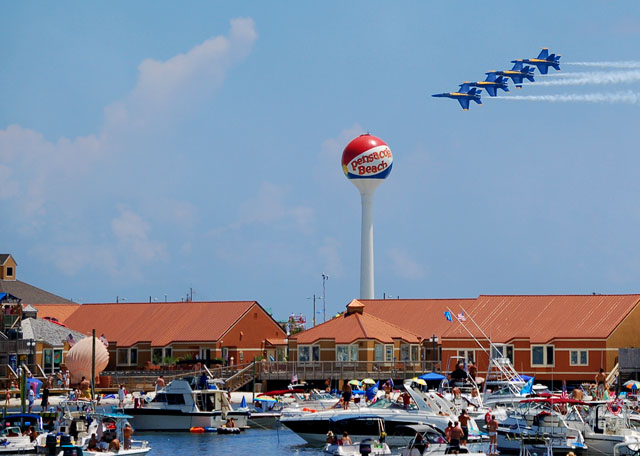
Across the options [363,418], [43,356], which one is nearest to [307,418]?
[363,418]

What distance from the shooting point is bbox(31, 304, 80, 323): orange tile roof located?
10912 centimetres

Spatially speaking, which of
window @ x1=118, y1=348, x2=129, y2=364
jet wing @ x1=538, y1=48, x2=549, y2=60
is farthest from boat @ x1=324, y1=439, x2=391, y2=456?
jet wing @ x1=538, y1=48, x2=549, y2=60

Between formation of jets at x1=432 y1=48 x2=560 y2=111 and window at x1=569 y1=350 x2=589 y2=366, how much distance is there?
82.3 feet

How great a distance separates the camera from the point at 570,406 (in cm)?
5819

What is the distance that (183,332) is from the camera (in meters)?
102

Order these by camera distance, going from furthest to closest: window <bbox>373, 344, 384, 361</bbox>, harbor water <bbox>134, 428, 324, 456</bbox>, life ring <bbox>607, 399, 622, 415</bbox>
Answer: window <bbox>373, 344, 384, 361</bbox>
harbor water <bbox>134, 428, 324, 456</bbox>
life ring <bbox>607, 399, 622, 415</bbox>

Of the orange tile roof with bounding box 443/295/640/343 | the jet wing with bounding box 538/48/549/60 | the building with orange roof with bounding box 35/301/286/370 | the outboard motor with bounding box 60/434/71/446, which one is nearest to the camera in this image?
the outboard motor with bounding box 60/434/71/446

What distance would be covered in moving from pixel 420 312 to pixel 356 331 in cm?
825

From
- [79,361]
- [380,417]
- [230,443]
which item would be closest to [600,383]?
[230,443]

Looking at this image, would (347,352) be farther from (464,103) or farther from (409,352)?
(464,103)

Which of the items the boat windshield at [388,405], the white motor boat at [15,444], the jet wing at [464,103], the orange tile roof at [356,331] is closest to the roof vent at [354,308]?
the orange tile roof at [356,331]

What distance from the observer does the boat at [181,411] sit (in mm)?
69438

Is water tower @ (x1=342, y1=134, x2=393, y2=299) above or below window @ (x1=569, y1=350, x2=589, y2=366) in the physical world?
above

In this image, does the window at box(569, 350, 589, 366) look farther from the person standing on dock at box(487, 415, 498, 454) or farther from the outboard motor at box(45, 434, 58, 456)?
the outboard motor at box(45, 434, 58, 456)
